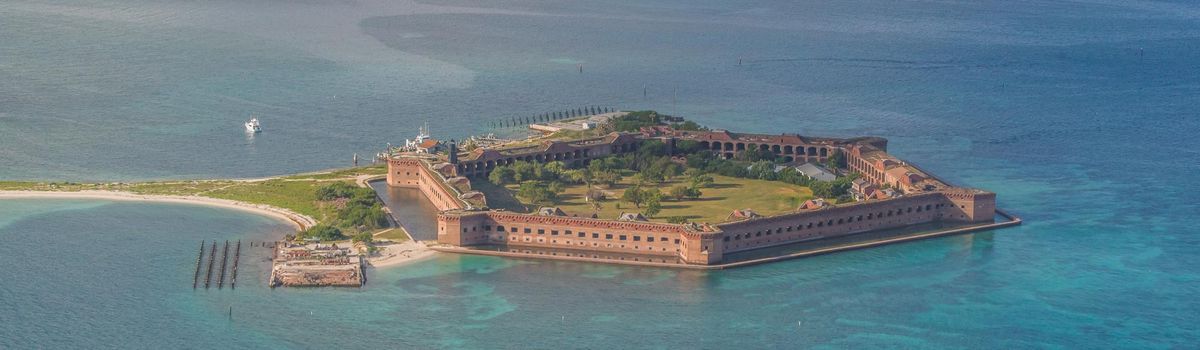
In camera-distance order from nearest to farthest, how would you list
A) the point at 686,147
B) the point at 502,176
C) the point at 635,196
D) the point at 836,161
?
1. the point at 635,196
2. the point at 502,176
3. the point at 836,161
4. the point at 686,147

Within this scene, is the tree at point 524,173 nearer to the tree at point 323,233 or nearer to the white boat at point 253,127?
the tree at point 323,233

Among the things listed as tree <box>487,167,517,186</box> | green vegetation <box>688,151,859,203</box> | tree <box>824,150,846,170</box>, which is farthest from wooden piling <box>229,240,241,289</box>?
tree <box>824,150,846,170</box>

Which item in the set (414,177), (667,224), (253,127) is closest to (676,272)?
(667,224)

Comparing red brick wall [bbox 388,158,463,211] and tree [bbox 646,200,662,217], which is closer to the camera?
tree [bbox 646,200,662,217]

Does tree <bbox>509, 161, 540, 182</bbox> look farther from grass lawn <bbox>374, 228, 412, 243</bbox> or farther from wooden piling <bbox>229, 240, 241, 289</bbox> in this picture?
wooden piling <bbox>229, 240, 241, 289</bbox>

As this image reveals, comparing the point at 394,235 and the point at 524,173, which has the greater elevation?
the point at 524,173

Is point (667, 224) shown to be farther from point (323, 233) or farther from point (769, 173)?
point (769, 173)

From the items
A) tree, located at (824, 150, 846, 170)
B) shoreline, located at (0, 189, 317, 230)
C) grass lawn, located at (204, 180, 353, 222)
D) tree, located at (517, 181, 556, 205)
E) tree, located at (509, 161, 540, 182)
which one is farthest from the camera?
tree, located at (824, 150, 846, 170)
